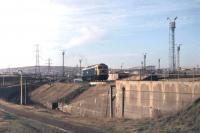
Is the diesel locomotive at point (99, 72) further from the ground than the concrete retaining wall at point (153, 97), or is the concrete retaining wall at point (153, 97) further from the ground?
the diesel locomotive at point (99, 72)

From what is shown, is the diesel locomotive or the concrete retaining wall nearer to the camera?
the concrete retaining wall

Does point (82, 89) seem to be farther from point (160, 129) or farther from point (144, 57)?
point (144, 57)

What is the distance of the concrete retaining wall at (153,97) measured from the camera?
131 feet

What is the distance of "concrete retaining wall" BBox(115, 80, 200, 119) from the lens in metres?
39.9

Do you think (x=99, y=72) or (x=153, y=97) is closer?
(x=153, y=97)

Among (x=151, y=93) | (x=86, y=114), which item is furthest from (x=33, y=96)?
(x=151, y=93)

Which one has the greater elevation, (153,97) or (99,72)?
(99,72)

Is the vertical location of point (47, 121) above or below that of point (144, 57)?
below

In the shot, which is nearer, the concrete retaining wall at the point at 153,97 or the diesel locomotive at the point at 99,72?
the concrete retaining wall at the point at 153,97

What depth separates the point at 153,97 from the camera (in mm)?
45219

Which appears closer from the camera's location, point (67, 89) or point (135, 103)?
point (135, 103)

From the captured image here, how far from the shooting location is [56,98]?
8069 centimetres

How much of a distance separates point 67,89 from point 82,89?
858cm

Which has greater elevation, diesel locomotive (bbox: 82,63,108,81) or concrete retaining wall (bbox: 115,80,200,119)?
diesel locomotive (bbox: 82,63,108,81)
